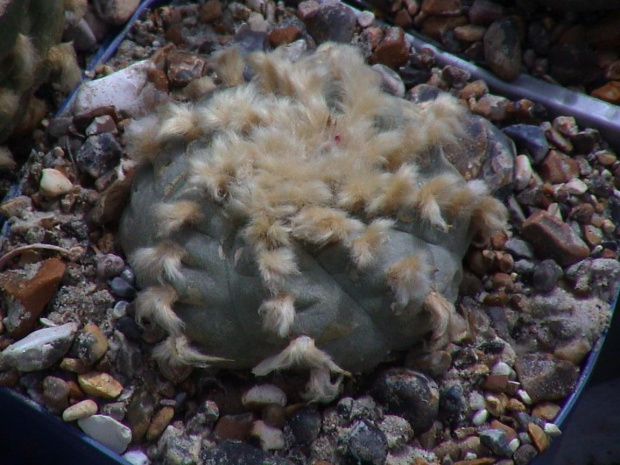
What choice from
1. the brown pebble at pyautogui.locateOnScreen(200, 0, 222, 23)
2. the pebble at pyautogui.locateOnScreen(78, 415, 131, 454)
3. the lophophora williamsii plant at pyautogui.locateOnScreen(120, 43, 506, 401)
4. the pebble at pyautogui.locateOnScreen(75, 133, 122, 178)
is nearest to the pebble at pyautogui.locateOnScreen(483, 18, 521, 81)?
the lophophora williamsii plant at pyautogui.locateOnScreen(120, 43, 506, 401)

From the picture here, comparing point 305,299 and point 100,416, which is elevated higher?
point 305,299

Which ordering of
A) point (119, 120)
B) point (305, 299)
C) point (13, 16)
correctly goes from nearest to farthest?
1. point (305, 299)
2. point (13, 16)
3. point (119, 120)

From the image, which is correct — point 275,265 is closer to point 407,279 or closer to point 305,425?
point 407,279

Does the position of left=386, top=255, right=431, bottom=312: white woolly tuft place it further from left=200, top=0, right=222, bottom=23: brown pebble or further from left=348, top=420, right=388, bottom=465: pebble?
left=200, top=0, right=222, bottom=23: brown pebble

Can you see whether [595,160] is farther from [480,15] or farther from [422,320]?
[422,320]

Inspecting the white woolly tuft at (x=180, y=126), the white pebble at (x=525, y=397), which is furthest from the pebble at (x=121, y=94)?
the white pebble at (x=525, y=397)

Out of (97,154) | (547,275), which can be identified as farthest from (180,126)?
(547,275)

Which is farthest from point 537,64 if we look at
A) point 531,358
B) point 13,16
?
point 13,16
